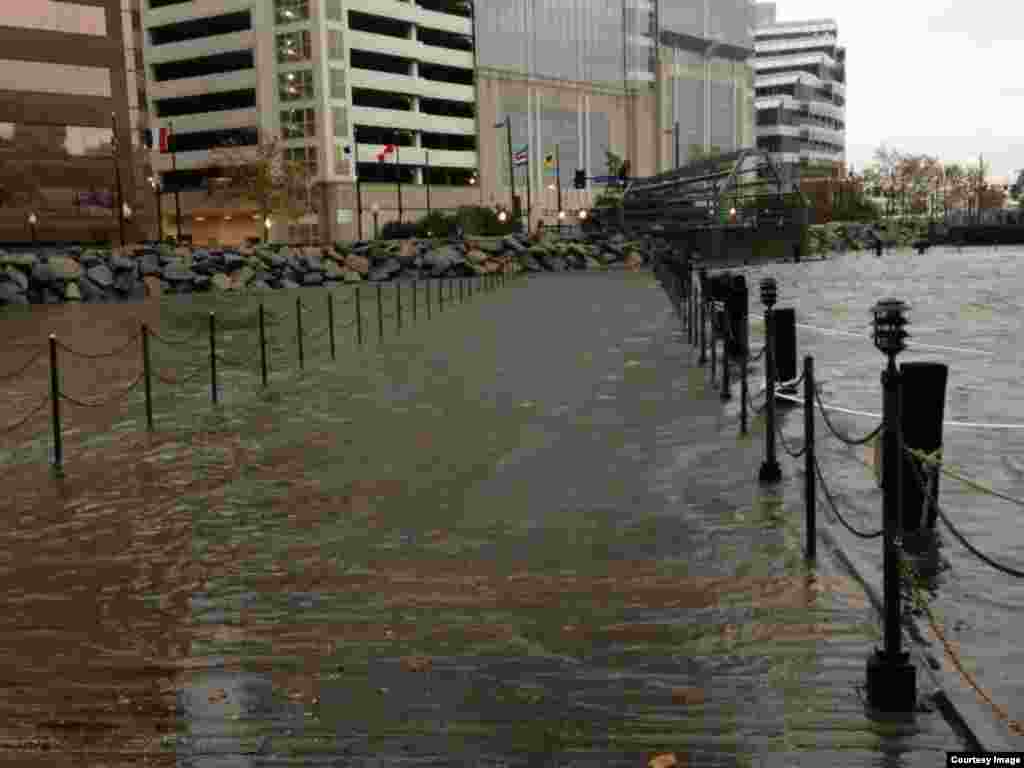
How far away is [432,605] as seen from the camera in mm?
6578

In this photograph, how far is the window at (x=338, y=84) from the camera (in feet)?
332

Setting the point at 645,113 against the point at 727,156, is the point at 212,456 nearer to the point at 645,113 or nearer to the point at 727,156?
the point at 727,156

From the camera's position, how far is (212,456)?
11859 mm

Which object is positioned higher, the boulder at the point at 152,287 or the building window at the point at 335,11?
the building window at the point at 335,11

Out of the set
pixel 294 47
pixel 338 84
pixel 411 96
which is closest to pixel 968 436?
pixel 338 84

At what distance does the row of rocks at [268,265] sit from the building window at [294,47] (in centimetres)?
3924

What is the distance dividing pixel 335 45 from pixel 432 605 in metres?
101

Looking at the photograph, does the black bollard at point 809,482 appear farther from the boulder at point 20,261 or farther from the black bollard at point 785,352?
the boulder at point 20,261

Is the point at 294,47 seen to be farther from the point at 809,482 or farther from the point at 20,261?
the point at 809,482

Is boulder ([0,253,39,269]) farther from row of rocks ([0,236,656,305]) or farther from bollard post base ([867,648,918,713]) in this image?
bollard post base ([867,648,918,713])

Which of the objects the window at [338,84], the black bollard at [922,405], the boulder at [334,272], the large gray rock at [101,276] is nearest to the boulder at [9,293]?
the large gray rock at [101,276]

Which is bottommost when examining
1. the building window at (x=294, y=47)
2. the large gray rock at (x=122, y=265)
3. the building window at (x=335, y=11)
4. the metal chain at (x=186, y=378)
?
the metal chain at (x=186, y=378)

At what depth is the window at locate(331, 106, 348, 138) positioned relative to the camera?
10162cm

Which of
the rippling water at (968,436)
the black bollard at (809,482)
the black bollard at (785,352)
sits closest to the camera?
the rippling water at (968,436)
